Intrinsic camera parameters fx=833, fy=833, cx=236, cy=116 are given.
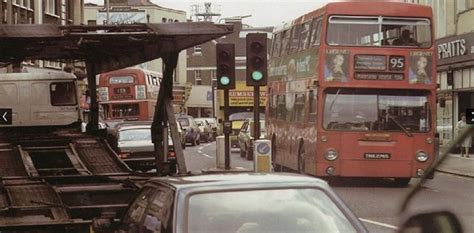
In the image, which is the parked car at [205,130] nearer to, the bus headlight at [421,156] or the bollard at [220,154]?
the bollard at [220,154]

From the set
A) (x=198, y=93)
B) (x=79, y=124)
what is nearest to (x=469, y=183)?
(x=79, y=124)

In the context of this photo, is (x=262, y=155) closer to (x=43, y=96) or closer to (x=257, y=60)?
(x=257, y=60)

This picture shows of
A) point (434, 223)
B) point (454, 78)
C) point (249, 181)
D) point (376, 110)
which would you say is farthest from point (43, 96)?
point (454, 78)

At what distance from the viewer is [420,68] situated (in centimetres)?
1795

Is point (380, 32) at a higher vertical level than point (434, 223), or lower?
higher

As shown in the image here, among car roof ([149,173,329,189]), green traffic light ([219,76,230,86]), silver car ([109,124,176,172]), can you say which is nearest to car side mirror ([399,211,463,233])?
car roof ([149,173,329,189])

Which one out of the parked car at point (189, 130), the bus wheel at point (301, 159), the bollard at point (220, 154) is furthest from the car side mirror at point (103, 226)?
the parked car at point (189, 130)

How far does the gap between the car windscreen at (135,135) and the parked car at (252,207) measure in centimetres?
1741

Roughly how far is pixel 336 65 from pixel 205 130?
138 ft

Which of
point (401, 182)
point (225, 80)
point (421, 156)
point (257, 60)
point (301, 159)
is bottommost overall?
point (401, 182)

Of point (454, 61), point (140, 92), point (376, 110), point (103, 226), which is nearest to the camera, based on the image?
point (103, 226)

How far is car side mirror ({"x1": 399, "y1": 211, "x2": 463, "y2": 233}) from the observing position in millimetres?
1744

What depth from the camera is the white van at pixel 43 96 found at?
52.1ft

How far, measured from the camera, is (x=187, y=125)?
50.3 metres
